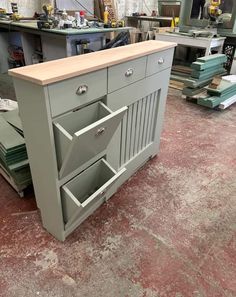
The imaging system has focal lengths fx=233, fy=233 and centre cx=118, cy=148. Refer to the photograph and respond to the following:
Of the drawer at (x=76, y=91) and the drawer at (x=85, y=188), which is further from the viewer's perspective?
the drawer at (x=85, y=188)

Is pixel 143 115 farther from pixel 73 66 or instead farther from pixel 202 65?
pixel 202 65

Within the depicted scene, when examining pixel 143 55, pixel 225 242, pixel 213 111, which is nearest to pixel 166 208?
pixel 225 242

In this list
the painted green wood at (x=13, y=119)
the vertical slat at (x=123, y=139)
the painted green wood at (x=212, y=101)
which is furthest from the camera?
the painted green wood at (x=212, y=101)

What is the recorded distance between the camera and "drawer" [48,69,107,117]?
0.96 meters

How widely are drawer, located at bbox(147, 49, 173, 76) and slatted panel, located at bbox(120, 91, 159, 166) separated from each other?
195mm

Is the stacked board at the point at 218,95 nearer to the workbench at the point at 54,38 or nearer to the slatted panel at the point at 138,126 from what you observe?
the slatted panel at the point at 138,126

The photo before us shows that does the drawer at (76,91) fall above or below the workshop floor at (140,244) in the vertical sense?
above

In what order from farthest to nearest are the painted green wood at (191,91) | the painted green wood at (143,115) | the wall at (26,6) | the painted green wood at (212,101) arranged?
the wall at (26,6), the painted green wood at (191,91), the painted green wood at (212,101), the painted green wood at (143,115)

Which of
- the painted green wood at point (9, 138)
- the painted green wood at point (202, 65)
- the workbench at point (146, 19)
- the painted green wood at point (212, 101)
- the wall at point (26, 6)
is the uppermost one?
the wall at point (26, 6)

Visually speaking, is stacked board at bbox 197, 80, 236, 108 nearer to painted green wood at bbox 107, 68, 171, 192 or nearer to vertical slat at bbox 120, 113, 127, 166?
painted green wood at bbox 107, 68, 171, 192

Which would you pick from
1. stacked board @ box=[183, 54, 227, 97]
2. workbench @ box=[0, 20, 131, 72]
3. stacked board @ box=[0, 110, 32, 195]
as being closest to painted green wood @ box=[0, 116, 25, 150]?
stacked board @ box=[0, 110, 32, 195]

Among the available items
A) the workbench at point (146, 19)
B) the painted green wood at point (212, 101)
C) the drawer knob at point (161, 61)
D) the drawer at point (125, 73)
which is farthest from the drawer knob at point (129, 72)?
the workbench at point (146, 19)

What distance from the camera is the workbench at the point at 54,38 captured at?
2787 millimetres

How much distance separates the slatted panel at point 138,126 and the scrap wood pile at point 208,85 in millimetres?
1523
